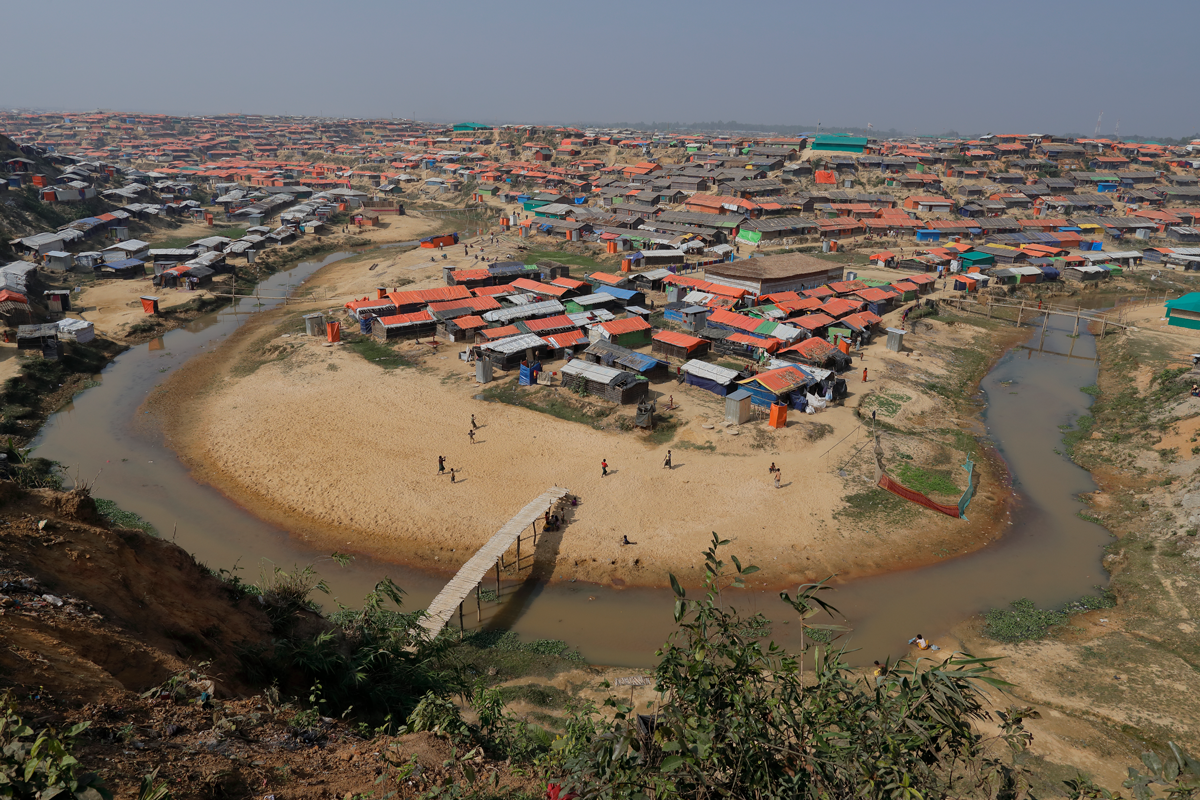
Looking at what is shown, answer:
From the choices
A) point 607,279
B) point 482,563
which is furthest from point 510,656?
point 607,279

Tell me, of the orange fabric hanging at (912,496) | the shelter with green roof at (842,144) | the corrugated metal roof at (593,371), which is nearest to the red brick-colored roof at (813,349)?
the corrugated metal roof at (593,371)

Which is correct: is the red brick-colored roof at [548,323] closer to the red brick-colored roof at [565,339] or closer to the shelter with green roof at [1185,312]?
the red brick-colored roof at [565,339]

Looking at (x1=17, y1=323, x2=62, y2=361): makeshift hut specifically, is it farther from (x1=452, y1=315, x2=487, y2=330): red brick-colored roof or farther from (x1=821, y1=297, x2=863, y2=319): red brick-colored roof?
(x1=821, y1=297, x2=863, y2=319): red brick-colored roof

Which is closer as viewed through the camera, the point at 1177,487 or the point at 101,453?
the point at 1177,487

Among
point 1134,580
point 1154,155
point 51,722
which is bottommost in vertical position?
point 1134,580

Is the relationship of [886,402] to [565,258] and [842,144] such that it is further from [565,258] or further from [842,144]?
[842,144]

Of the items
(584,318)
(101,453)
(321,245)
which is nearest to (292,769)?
(101,453)

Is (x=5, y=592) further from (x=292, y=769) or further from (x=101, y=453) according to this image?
(x=101, y=453)
